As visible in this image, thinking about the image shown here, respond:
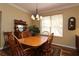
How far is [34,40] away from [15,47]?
374 mm

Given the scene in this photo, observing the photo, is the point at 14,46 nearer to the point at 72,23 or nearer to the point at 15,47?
the point at 15,47

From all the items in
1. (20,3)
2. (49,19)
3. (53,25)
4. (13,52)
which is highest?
(20,3)

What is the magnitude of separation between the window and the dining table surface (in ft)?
0.54

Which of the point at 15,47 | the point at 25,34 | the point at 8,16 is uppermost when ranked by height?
the point at 8,16

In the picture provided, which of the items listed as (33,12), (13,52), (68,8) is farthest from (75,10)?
(13,52)

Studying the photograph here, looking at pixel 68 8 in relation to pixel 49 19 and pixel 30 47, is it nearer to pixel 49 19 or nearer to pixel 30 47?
pixel 49 19

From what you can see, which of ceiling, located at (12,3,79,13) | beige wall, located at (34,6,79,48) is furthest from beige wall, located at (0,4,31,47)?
beige wall, located at (34,6,79,48)

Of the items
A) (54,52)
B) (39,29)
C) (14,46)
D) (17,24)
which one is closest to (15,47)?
(14,46)

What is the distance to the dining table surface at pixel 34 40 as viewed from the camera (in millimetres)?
1801

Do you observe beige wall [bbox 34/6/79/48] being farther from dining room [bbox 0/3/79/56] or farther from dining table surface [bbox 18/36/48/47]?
dining table surface [bbox 18/36/48/47]

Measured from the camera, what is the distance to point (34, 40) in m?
1.85

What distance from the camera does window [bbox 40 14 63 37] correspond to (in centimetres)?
185

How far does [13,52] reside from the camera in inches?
72.0

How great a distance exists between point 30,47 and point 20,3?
838 mm
